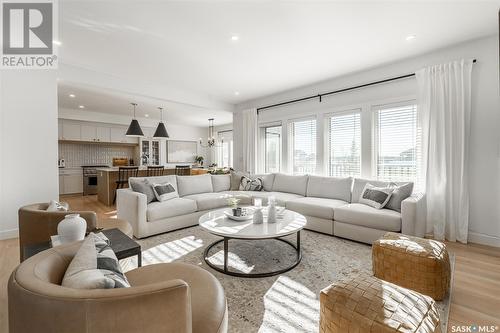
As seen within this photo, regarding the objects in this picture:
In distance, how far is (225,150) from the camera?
9492 mm

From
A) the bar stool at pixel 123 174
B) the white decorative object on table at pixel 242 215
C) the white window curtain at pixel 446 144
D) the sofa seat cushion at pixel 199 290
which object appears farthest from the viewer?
the bar stool at pixel 123 174

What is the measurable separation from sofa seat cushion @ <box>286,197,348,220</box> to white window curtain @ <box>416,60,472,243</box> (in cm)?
123

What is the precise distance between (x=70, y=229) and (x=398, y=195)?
3611mm

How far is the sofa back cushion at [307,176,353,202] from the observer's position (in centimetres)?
391

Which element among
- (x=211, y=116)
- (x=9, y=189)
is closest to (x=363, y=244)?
(x=9, y=189)

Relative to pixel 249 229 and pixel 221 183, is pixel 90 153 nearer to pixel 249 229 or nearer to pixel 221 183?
pixel 221 183

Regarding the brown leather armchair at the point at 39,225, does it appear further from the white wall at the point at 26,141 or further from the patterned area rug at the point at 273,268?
the white wall at the point at 26,141

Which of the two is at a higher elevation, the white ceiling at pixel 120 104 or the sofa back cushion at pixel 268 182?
the white ceiling at pixel 120 104

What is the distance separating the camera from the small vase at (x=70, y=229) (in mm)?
1542

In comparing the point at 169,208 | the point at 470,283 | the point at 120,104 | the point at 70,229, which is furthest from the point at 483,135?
the point at 120,104

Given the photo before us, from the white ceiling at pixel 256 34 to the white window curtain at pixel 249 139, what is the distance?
1.73 meters

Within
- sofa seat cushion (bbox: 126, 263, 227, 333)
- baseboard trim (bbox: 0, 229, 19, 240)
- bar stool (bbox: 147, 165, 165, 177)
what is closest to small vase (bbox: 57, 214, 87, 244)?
sofa seat cushion (bbox: 126, 263, 227, 333)

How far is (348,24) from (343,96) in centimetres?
187

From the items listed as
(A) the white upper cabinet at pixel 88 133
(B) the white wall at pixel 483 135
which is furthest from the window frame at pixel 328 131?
(A) the white upper cabinet at pixel 88 133
